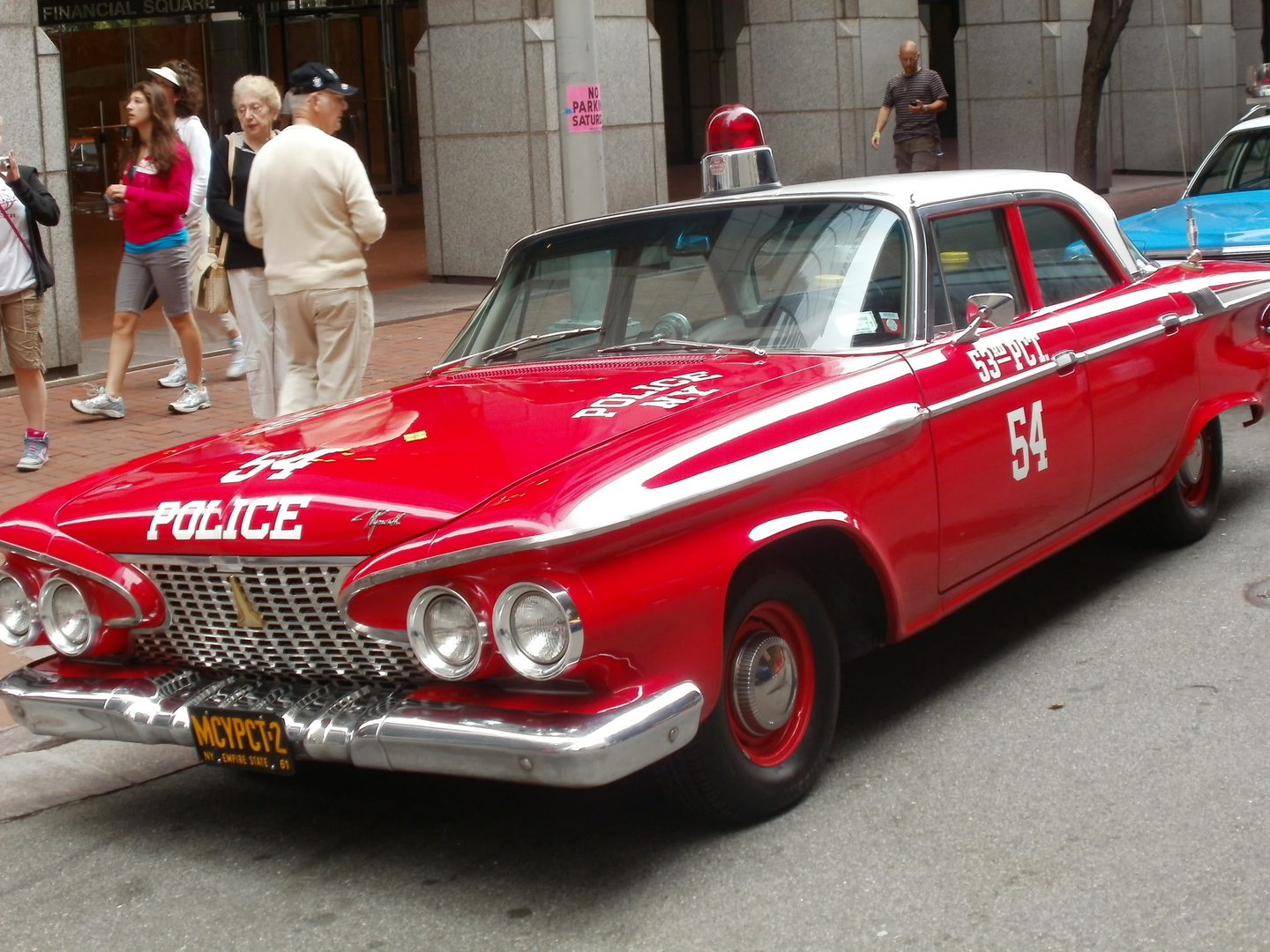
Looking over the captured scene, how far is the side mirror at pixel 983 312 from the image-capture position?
194 inches

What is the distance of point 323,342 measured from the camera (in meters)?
7.33

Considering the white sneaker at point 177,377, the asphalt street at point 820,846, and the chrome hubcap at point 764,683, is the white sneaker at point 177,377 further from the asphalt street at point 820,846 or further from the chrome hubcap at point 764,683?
the chrome hubcap at point 764,683

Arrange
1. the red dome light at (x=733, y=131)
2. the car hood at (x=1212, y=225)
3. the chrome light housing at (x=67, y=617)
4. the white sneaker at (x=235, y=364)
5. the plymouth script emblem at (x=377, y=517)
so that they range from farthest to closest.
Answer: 1. the white sneaker at (x=235, y=364)
2. the car hood at (x=1212, y=225)
3. the red dome light at (x=733, y=131)
4. the chrome light housing at (x=67, y=617)
5. the plymouth script emblem at (x=377, y=517)

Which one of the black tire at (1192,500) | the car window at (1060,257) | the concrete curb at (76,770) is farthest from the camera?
the black tire at (1192,500)

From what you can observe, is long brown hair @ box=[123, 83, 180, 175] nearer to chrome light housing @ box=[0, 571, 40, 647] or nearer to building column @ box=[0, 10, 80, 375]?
building column @ box=[0, 10, 80, 375]

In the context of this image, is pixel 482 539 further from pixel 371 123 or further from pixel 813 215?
pixel 371 123

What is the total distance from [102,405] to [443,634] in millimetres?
6472

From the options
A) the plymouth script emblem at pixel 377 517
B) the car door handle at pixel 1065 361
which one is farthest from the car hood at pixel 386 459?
the car door handle at pixel 1065 361

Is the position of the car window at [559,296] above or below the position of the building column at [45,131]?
below

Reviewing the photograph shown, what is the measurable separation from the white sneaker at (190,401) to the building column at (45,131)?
56.9 inches

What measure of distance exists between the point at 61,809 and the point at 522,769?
1.77 m

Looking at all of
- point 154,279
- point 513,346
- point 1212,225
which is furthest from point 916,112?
point 513,346

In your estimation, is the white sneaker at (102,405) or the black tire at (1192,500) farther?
the white sneaker at (102,405)

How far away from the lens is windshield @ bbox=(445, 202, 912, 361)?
4.87 metres
